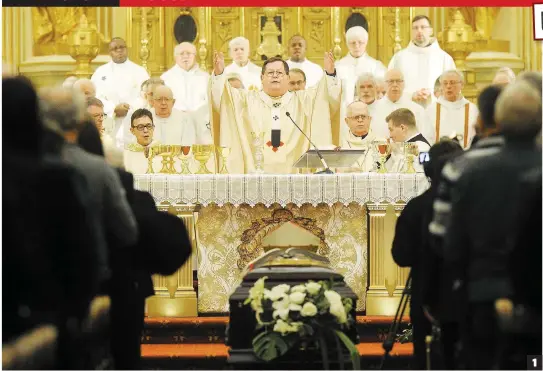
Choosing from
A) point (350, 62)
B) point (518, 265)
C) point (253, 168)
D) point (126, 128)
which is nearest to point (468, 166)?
point (518, 265)

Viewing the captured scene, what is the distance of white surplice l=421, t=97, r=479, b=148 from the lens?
11570 mm

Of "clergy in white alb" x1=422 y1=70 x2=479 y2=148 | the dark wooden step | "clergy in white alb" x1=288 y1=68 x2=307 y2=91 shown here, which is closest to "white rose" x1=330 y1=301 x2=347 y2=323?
the dark wooden step

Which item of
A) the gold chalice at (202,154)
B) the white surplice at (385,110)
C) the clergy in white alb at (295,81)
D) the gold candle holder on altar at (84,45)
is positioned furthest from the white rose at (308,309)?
the gold candle holder on altar at (84,45)

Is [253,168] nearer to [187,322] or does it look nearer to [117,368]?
[187,322]

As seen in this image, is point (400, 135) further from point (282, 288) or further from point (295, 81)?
point (282, 288)

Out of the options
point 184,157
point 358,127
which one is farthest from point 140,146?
point 358,127

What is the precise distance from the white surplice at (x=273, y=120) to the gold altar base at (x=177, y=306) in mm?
1340

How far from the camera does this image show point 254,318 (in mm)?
7070

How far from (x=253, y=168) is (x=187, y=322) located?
1.58 m

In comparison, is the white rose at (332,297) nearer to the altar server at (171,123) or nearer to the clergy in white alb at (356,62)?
the altar server at (171,123)

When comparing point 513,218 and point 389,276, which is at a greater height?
point 513,218

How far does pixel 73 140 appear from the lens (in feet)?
17.0

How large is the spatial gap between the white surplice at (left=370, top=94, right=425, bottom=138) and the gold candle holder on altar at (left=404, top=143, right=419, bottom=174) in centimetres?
278

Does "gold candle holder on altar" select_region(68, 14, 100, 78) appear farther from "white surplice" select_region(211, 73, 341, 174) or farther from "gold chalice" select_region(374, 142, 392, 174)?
"gold chalice" select_region(374, 142, 392, 174)
